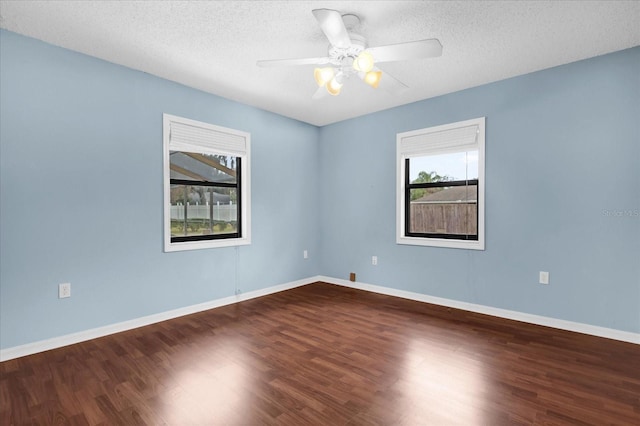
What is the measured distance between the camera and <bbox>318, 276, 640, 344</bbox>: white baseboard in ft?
9.01

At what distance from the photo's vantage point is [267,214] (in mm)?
4375

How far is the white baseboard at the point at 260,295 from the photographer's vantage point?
256cm

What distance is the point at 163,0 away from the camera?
6.84ft

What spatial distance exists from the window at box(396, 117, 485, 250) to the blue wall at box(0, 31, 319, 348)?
239 cm

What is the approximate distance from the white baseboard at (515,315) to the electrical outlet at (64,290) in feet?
10.9

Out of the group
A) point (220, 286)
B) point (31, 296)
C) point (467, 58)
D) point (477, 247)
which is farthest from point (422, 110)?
point (31, 296)

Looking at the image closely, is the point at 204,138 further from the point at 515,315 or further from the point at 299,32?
the point at 515,315

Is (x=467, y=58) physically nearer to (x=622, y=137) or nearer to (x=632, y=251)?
(x=622, y=137)

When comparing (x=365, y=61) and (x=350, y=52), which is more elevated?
(x=350, y=52)

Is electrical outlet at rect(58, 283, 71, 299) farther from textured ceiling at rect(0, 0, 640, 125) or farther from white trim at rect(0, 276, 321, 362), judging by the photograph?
textured ceiling at rect(0, 0, 640, 125)

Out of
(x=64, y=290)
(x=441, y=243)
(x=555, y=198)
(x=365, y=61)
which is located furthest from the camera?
(x=441, y=243)

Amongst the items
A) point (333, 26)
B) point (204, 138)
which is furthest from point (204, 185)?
point (333, 26)

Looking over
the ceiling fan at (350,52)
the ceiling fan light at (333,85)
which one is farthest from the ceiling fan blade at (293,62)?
the ceiling fan light at (333,85)

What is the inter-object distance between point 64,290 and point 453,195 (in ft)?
13.4
